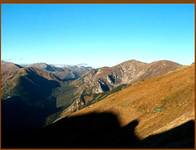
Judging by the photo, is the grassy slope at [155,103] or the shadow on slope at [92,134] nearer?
the shadow on slope at [92,134]

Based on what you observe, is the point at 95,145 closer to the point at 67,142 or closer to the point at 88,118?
the point at 67,142

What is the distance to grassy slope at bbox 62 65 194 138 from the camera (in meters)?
69.1

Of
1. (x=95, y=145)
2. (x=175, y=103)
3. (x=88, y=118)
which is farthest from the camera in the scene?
(x=88, y=118)

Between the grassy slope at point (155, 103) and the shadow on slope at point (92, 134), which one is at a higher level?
the grassy slope at point (155, 103)

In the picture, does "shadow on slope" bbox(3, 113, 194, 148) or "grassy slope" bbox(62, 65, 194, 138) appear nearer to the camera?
"shadow on slope" bbox(3, 113, 194, 148)

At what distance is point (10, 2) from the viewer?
28.0 meters

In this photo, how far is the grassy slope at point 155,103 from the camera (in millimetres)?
69125

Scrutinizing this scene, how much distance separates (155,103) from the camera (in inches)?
3430

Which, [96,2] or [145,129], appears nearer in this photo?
[96,2]

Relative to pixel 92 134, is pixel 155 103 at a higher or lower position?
Result: higher

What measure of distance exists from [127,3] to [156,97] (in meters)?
67.3

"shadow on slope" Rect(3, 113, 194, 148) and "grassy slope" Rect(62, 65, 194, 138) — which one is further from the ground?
"grassy slope" Rect(62, 65, 194, 138)

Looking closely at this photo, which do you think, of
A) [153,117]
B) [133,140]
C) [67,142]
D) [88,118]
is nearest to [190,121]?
[133,140]

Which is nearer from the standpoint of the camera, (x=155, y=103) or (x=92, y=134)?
(x=92, y=134)
